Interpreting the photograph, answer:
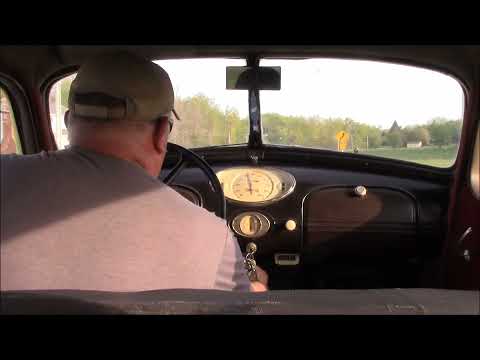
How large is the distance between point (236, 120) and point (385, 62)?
3.24ft

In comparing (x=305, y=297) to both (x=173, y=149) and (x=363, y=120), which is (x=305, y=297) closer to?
(x=173, y=149)

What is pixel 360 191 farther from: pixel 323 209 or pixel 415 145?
pixel 415 145

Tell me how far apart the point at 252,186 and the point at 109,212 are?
218 cm

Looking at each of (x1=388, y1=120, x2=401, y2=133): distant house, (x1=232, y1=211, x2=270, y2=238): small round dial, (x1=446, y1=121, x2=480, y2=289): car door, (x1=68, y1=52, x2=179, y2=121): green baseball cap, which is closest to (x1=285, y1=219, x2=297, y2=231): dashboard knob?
(x1=232, y1=211, x2=270, y2=238): small round dial

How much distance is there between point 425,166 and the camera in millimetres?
3615

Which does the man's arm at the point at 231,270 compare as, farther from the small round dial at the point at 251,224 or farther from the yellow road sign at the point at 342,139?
the yellow road sign at the point at 342,139

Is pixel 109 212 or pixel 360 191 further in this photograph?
pixel 360 191

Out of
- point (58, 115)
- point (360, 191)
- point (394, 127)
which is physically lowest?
point (360, 191)

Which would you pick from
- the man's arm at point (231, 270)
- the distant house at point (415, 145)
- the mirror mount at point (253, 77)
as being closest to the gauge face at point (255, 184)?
the mirror mount at point (253, 77)

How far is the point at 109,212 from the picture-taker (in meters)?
1.36

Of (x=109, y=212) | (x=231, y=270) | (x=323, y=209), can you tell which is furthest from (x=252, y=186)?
(x=109, y=212)

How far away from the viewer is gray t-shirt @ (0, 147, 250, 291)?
129 centimetres

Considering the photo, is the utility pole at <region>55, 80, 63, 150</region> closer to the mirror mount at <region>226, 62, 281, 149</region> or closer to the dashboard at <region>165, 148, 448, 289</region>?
the dashboard at <region>165, 148, 448, 289</region>

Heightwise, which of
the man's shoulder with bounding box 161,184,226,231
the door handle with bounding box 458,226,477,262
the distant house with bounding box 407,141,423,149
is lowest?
the door handle with bounding box 458,226,477,262
